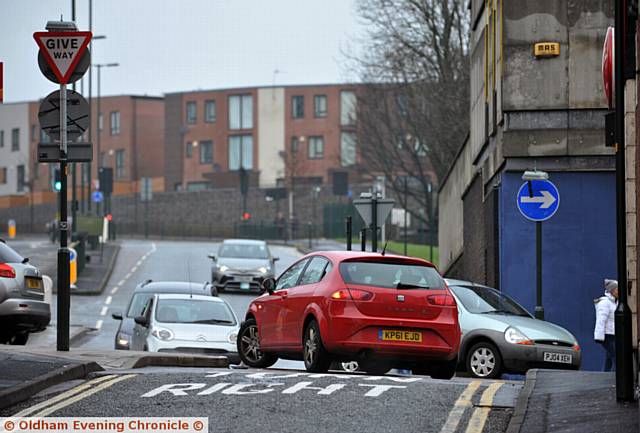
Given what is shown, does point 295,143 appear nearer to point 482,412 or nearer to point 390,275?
point 390,275

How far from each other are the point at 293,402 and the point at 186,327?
9.18 metres

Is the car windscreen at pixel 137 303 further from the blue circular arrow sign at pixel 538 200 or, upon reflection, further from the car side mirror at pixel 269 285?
the blue circular arrow sign at pixel 538 200

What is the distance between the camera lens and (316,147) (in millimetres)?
99812

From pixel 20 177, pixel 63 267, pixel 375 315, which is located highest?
pixel 20 177

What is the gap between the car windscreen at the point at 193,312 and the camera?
20938 millimetres

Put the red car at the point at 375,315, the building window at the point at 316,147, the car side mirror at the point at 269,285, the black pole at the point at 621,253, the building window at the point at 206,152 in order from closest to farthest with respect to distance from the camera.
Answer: the black pole at the point at 621,253 → the red car at the point at 375,315 → the car side mirror at the point at 269,285 → the building window at the point at 316,147 → the building window at the point at 206,152

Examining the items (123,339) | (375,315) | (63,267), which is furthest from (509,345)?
(123,339)

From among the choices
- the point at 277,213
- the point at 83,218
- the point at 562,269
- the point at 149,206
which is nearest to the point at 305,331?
the point at 562,269

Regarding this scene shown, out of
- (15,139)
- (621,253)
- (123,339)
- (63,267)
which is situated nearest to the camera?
(621,253)

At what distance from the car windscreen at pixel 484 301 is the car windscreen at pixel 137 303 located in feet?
20.0

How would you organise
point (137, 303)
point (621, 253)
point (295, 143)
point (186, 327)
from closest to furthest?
point (621, 253) < point (186, 327) < point (137, 303) < point (295, 143)

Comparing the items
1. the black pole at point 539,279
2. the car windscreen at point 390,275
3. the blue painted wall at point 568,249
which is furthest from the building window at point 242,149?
the car windscreen at point 390,275

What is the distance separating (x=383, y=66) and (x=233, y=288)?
13.6m

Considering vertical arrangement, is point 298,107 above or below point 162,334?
above
